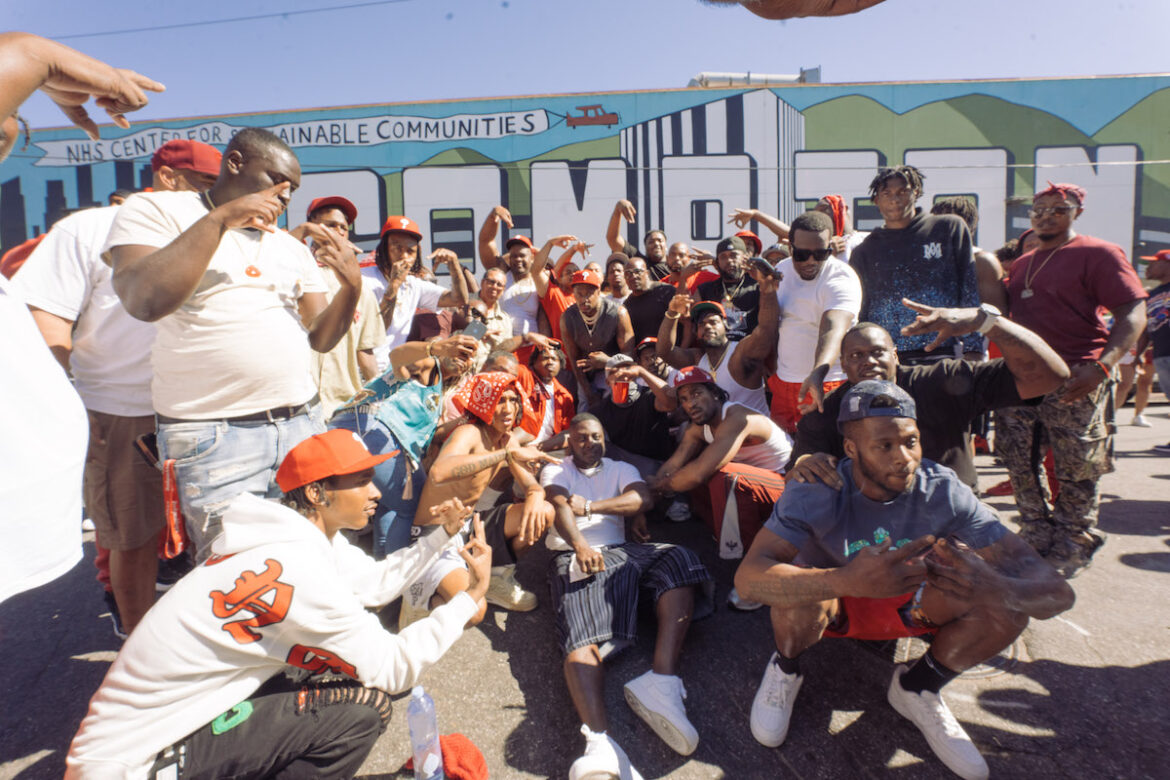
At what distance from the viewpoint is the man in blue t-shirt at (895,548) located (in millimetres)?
1969

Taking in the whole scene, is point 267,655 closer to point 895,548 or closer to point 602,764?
point 602,764

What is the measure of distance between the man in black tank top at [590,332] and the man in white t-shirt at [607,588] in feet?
3.99

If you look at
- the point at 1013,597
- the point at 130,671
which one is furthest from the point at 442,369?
the point at 1013,597

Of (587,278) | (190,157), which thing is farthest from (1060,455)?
(190,157)

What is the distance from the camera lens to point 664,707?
2.27 m

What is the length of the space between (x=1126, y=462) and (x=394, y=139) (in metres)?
11.6

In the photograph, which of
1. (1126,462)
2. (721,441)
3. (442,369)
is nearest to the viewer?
(721,441)

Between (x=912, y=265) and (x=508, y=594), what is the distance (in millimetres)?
2831

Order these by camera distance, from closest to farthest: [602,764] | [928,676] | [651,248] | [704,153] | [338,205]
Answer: [602,764] → [928,676] → [338,205] → [651,248] → [704,153]

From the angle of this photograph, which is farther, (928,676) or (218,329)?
(928,676)

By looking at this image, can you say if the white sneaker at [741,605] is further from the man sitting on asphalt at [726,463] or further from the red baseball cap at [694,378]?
the red baseball cap at [694,378]

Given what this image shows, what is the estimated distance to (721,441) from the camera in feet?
11.3

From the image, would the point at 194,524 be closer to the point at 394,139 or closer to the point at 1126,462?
the point at 1126,462

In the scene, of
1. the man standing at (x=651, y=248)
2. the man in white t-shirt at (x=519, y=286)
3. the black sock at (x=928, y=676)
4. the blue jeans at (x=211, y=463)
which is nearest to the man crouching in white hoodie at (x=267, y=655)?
the blue jeans at (x=211, y=463)
